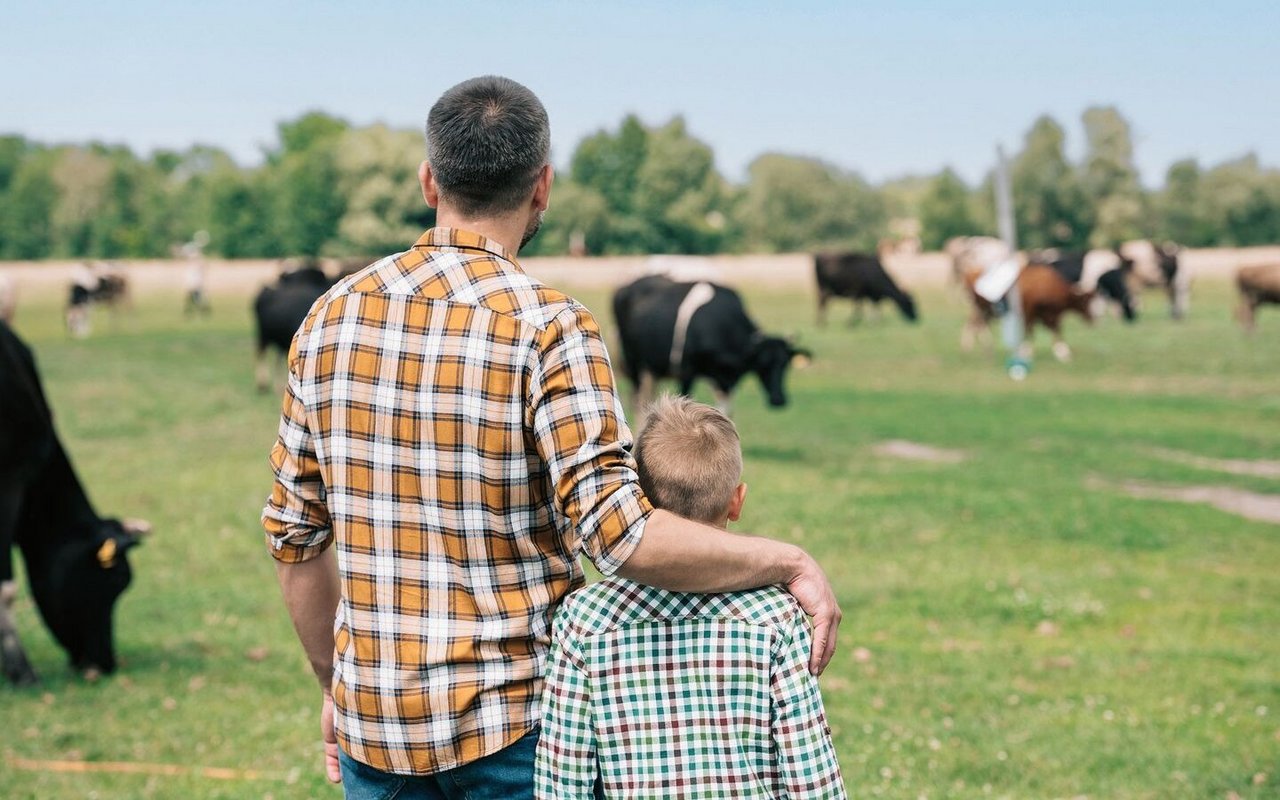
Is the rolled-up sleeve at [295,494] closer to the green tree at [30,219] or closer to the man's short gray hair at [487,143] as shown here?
the man's short gray hair at [487,143]

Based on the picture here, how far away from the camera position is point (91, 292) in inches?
1522

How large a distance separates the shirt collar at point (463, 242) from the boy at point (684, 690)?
528 millimetres

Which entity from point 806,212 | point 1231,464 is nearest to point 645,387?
point 1231,464

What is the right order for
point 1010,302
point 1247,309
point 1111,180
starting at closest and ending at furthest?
point 1010,302
point 1247,309
point 1111,180

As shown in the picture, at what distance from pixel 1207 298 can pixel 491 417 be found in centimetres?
4751

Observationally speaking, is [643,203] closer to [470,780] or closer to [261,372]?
[261,372]

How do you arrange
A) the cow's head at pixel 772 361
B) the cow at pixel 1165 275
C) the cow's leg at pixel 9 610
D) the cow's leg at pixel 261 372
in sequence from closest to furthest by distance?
the cow's leg at pixel 9 610 < the cow's head at pixel 772 361 < the cow's leg at pixel 261 372 < the cow at pixel 1165 275

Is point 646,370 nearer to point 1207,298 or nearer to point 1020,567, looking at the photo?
point 1020,567

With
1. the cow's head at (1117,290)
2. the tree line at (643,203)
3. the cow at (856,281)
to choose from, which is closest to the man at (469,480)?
the cow's head at (1117,290)

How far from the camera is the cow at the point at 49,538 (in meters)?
7.46

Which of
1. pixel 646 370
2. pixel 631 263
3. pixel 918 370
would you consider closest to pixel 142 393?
pixel 646 370

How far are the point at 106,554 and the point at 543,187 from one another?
5647 millimetres

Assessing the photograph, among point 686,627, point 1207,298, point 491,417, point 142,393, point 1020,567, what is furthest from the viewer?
point 1207,298

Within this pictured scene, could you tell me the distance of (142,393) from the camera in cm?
2203
